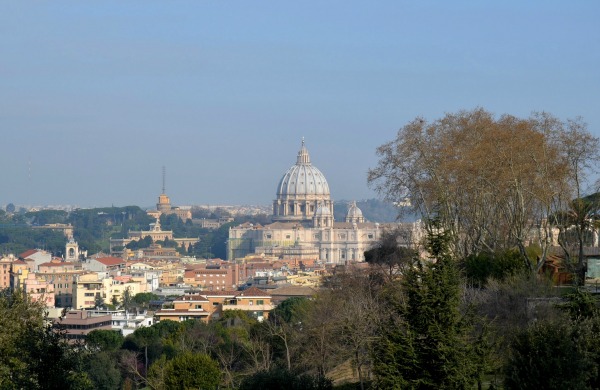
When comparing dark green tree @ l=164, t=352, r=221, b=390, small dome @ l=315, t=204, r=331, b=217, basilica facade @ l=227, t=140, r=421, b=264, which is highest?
small dome @ l=315, t=204, r=331, b=217

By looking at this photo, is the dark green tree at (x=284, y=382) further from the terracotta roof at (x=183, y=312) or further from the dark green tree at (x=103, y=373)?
the terracotta roof at (x=183, y=312)

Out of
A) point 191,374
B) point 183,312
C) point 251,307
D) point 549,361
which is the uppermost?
point 251,307

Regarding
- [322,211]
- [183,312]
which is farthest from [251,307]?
[322,211]

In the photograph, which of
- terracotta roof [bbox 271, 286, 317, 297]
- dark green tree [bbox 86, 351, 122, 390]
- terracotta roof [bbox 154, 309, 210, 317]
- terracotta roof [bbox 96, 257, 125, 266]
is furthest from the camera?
terracotta roof [bbox 96, 257, 125, 266]

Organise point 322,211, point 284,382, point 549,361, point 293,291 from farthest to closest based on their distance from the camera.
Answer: point 322,211
point 293,291
point 284,382
point 549,361

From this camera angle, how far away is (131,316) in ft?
228

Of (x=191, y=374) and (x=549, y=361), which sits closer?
(x=549, y=361)

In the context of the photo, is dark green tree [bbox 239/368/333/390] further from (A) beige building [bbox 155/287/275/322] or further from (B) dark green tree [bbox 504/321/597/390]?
(A) beige building [bbox 155/287/275/322]

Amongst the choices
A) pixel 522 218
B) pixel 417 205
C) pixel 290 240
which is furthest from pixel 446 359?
pixel 290 240

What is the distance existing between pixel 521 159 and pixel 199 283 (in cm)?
8152

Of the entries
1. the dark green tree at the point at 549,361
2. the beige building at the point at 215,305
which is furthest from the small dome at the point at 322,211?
the dark green tree at the point at 549,361

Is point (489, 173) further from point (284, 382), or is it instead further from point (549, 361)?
point (549, 361)

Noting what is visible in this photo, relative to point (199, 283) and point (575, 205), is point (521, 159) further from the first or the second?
point (199, 283)

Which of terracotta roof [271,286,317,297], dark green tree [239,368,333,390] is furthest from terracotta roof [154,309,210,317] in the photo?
dark green tree [239,368,333,390]
